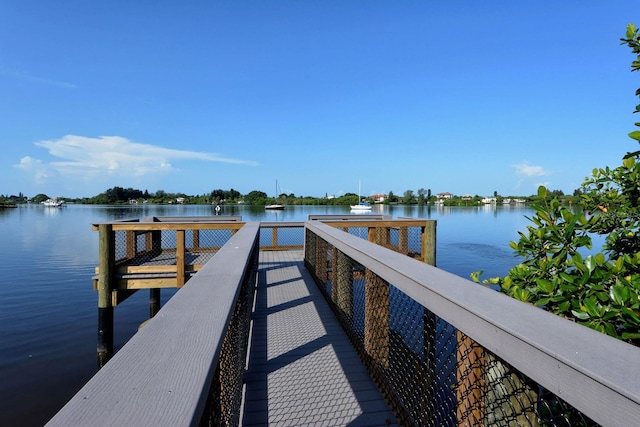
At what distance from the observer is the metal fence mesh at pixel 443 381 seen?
123 centimetres

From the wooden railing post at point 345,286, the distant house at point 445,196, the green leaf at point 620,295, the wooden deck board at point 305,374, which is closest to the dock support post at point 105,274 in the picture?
the wooden deck board at point 305,374

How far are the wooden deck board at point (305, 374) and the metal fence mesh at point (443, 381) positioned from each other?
0.13m

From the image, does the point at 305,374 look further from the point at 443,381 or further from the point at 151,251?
the point at 151,251

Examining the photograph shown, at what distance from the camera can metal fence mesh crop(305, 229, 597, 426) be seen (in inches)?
48.5

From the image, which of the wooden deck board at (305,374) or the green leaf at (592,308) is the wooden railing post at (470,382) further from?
the wooden deck board at (305,374)

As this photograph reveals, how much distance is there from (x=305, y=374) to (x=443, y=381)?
108cm

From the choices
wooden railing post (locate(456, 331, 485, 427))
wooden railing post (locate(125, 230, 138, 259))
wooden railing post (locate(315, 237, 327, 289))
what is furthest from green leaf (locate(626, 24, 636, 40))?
wooden railing post (locate(125, 230, 138, 259))

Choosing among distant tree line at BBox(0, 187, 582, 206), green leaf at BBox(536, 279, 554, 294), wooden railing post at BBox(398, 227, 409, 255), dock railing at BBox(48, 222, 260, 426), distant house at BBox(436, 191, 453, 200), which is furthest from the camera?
distant house at BBox(436, 191, 453, 200)

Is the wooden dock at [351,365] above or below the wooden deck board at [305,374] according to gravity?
above

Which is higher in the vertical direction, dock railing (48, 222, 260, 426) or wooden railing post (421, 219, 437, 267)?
dock railing (48, 222, 260, 426)

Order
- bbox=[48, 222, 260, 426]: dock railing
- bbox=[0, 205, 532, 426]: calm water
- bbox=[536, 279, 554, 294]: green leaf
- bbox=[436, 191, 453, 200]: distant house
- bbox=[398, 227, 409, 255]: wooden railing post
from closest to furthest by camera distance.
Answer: bbox=[48, 222, 260, 426]: dock railing < bbox=[536, 279, 554, 294]: green leaf < bbox=[0, 205, 532, 426]: calm water < bbox=[398, 227, 409, 255]: wooden railing post < bbox=[436, 191, 453, 200]: distant house

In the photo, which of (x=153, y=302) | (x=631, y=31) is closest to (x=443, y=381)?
(x=631, y=31)

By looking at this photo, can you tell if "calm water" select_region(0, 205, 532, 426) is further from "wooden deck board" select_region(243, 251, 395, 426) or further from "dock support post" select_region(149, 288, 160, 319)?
"wooden deck board" select_region(243, 251, 395, 426)

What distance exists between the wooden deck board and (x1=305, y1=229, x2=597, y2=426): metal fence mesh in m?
0.13
